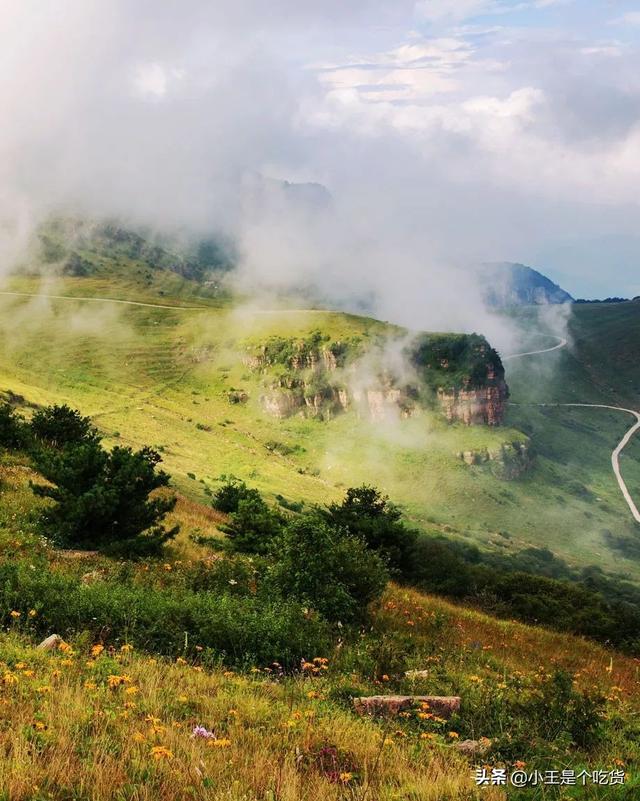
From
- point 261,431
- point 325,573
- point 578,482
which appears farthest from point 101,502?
point 578,482

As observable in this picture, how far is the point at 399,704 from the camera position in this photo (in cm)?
857

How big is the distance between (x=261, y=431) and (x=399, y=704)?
11525 centimetres

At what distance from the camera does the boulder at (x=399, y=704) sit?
8.41 meters

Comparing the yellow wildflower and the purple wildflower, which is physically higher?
the yellow wildflower

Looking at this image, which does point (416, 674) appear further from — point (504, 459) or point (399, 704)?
point (504, 459)

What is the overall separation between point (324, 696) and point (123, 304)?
6208 inches

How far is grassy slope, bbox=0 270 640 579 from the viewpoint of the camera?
99938mm

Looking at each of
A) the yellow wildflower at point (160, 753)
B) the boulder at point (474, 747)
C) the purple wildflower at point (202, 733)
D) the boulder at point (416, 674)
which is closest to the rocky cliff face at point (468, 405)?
the boulder at point (416, 674)

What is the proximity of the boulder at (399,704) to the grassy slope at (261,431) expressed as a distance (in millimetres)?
71264

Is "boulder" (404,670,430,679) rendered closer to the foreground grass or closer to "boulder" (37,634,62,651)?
the foreground grass

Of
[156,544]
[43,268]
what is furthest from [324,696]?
[43,268]

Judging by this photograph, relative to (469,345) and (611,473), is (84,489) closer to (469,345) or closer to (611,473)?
(469,345)

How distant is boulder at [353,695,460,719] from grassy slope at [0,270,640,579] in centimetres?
7126

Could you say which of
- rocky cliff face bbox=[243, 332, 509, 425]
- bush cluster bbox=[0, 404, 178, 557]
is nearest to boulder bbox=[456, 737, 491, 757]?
bush cluster bbox=[0, 404, 178, 557]
